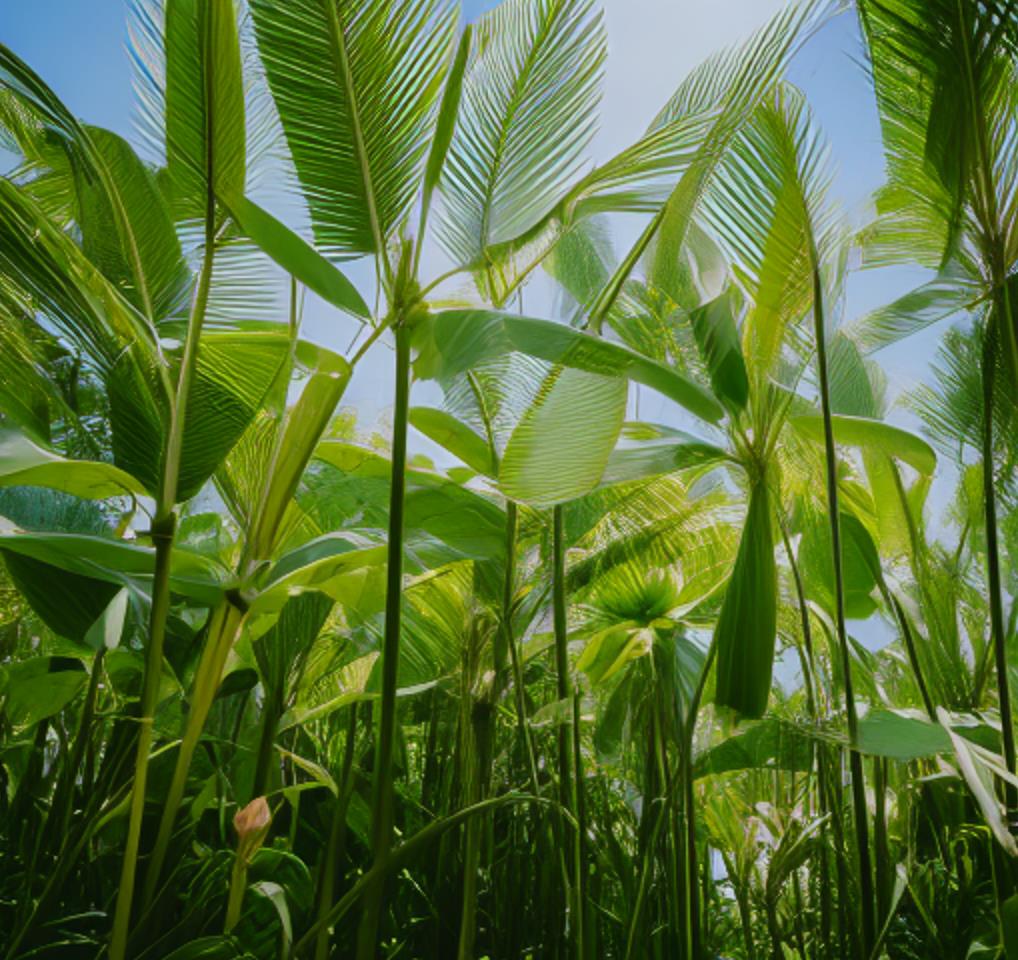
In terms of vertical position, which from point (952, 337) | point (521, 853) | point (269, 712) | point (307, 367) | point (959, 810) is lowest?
point (521, 853)

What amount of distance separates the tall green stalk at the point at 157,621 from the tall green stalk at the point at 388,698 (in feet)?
1.00

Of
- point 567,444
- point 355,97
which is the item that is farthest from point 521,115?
point 567,444

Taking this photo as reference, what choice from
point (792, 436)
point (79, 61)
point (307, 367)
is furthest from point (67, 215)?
point (792, 436)

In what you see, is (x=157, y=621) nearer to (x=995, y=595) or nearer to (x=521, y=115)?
(x=521, y=115)

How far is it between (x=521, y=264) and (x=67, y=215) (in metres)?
1.05

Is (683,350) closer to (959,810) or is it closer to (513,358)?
(513,358)

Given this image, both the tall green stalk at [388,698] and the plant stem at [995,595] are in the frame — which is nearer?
the tall green stalk at [388,698]

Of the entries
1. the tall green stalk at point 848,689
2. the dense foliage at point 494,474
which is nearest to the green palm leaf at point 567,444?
the dense foliage at point 494,474

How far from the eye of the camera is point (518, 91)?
54.0 inches

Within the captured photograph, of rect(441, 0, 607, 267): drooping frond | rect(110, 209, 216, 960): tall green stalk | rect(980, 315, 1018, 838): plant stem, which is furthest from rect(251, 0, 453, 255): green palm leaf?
rect(980, 315, 1018, 838): plant stem

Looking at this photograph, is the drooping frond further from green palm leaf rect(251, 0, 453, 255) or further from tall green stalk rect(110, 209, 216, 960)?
tall green stalk rect(110, 209, 216, 960)

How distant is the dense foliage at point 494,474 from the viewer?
3.77 feet

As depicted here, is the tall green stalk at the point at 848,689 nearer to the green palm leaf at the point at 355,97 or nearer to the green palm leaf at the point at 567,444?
the green palm leaf at the point at 567,444

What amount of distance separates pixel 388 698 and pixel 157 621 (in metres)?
0.34
